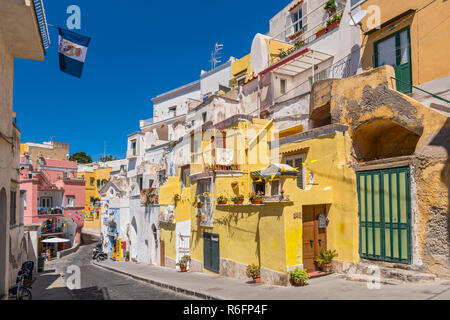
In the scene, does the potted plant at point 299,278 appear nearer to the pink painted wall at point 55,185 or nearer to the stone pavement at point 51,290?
the stone pavement at point 51,290

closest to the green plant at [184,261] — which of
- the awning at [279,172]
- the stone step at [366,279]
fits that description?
the awning at [279,172]

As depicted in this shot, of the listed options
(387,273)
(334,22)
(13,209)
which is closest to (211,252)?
(387,273)

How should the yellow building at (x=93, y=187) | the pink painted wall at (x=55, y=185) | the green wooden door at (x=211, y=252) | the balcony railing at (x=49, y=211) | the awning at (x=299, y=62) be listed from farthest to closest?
the yellow building at (x=93, y=187), the balcony railing at (x=49, y=211), the pink painted wall at (x=55, y=185), the awning at (x=299, y=62), the green wooden door at (x=211, y=252)

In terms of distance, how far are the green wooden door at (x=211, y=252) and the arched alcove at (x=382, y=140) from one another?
7.95 metres

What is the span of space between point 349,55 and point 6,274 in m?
17.7

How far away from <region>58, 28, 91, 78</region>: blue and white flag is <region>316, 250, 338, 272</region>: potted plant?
35.3ft

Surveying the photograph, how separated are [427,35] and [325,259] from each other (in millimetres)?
9401

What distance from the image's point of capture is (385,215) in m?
12.1

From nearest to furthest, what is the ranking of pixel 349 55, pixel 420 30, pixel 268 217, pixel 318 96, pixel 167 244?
1. pixel 268 217
2. pixel 420 30
3. pixel 318 96
4. pixel 349 55
5. pixel 167 244

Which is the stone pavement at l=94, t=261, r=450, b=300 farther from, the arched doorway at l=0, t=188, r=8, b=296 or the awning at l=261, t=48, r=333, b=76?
the awning at l=261, t=48, r=333, b=76

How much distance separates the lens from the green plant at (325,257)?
1309 cm
